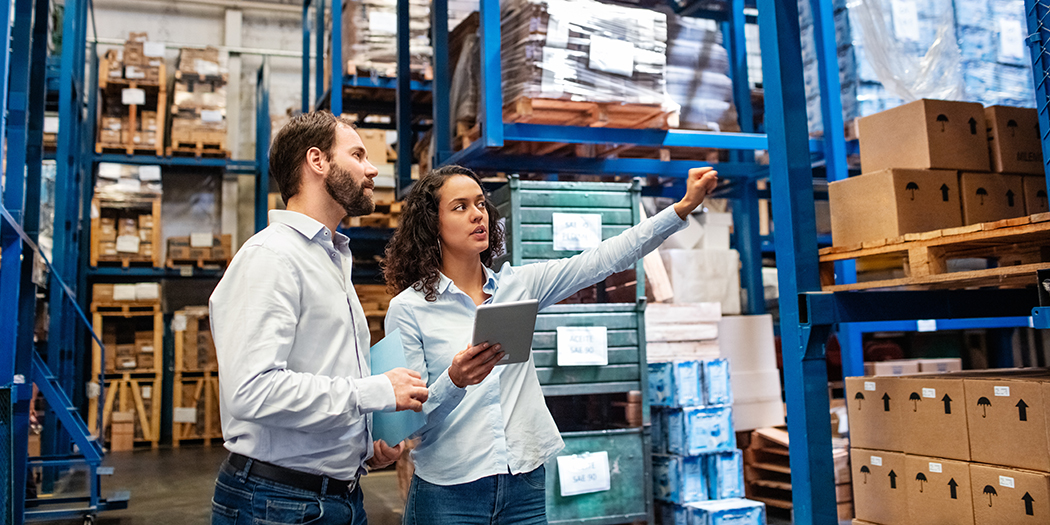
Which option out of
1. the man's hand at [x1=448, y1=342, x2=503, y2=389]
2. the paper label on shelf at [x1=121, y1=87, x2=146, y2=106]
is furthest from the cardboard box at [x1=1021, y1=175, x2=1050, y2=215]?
the paper label on shelf at [x1=121, y1=87, x2=146, y2=106]

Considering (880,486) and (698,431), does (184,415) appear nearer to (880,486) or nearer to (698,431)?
(698,431)

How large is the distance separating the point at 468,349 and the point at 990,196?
265 cm

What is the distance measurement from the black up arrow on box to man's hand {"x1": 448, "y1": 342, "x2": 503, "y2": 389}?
2126 millimetres

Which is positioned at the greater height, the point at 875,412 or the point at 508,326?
the point at 508,326

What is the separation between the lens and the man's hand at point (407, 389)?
193cm

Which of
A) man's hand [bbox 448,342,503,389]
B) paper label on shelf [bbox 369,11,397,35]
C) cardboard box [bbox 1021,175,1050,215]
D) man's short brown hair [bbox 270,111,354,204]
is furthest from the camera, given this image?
paper label on shelf [bbox 369,11,397,35]

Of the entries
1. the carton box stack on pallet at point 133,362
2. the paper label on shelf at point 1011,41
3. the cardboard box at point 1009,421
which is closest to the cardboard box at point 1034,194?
the cardboard box at point 1009,421

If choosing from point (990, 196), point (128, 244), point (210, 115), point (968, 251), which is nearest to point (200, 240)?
point (128, 244)

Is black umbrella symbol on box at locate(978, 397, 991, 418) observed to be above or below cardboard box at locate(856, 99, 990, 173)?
below

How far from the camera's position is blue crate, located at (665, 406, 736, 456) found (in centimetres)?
536

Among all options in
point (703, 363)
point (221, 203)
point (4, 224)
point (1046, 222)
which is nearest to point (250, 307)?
point (1046, 222)

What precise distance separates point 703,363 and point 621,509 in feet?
3.93

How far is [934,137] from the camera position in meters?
3.46

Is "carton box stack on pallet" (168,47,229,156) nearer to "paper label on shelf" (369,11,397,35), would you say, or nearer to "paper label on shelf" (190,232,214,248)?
"paper label on shelf" (190,232,214,248)
